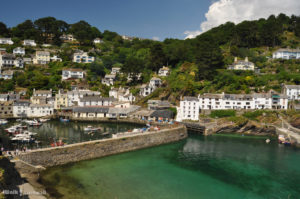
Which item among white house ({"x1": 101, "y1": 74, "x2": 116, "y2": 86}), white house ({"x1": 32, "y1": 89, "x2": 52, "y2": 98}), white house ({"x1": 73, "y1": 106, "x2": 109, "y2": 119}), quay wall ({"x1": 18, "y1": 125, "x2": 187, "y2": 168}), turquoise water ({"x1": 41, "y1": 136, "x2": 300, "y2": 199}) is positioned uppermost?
white house ({"x1": 101, "y1": 74, "x2": 116, "y2": 86})

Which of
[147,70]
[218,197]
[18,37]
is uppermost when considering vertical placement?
[18,37]

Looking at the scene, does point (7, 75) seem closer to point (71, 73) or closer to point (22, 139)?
point (71, 73)

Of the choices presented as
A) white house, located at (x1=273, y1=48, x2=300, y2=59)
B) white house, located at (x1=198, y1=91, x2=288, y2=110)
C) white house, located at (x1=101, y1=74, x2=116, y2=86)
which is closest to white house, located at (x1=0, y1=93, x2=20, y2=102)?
white house, located at (x1=101, y1=74, x2=116, y2=86)

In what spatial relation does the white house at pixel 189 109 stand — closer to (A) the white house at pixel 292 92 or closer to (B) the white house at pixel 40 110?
(A) the white house at pixel 292 92

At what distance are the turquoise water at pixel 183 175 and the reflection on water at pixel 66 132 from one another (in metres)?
10.3

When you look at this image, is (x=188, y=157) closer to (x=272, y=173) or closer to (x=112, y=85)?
(x=272, y=173)

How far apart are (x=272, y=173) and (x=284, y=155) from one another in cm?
832

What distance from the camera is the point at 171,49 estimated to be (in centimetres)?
7806

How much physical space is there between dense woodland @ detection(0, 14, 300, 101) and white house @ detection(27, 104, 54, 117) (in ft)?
40.4

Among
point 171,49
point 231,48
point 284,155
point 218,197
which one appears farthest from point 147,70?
point 218,197

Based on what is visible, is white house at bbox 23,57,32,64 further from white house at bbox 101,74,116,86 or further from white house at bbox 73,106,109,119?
white house at bbox 73,106,109,119

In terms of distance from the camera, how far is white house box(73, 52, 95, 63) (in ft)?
275

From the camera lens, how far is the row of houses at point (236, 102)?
47438 millimetres

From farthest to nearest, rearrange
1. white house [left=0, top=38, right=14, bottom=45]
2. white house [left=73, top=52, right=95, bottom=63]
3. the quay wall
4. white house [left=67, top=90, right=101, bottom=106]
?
white house [left=0, top=38, right=14, bottom=45], white house [left=73, top=52, right=95, bottom=63], white house [left=67, top=90, right=101, bottom=106], the quay wall
